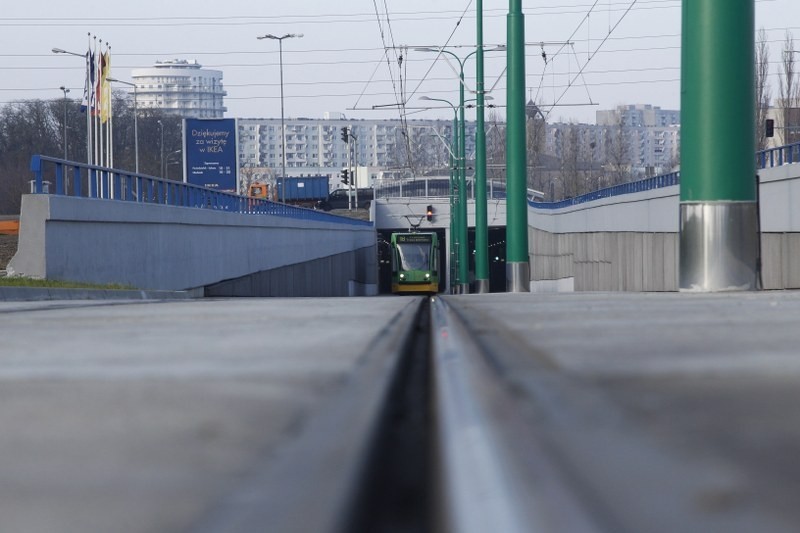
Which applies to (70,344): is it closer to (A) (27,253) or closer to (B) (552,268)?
(A) (27,253)

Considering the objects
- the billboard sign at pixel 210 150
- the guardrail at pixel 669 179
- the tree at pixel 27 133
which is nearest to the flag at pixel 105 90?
the billboard sign at pixel 210 150

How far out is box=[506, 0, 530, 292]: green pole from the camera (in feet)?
68.3

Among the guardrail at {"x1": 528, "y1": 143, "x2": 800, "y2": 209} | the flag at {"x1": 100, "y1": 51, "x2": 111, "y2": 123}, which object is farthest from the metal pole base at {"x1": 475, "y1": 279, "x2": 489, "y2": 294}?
the flag at {"x1": 100, "y1": 51, "x2": 111, "y2": 123}

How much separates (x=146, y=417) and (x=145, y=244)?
20.6m

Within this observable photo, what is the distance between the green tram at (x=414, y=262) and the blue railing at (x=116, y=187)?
28.6 meters

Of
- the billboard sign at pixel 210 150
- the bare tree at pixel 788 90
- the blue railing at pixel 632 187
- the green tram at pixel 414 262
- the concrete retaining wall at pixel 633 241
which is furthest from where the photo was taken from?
the bare tree at pixel 788 90

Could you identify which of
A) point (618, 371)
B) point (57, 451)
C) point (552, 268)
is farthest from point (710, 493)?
point (552, 268)

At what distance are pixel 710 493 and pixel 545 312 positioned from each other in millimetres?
3312

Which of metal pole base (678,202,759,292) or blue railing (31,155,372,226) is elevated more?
blue railing (31,155,372,226)

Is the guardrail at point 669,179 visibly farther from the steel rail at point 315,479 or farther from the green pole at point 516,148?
the steel rail at point 315,479

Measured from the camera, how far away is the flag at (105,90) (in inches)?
1897

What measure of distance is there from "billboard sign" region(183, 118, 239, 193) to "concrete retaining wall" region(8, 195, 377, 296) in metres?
12.9

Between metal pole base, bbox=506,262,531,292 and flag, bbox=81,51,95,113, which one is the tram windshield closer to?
flag, bbox=81,51,95,113

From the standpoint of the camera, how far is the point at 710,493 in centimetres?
96
